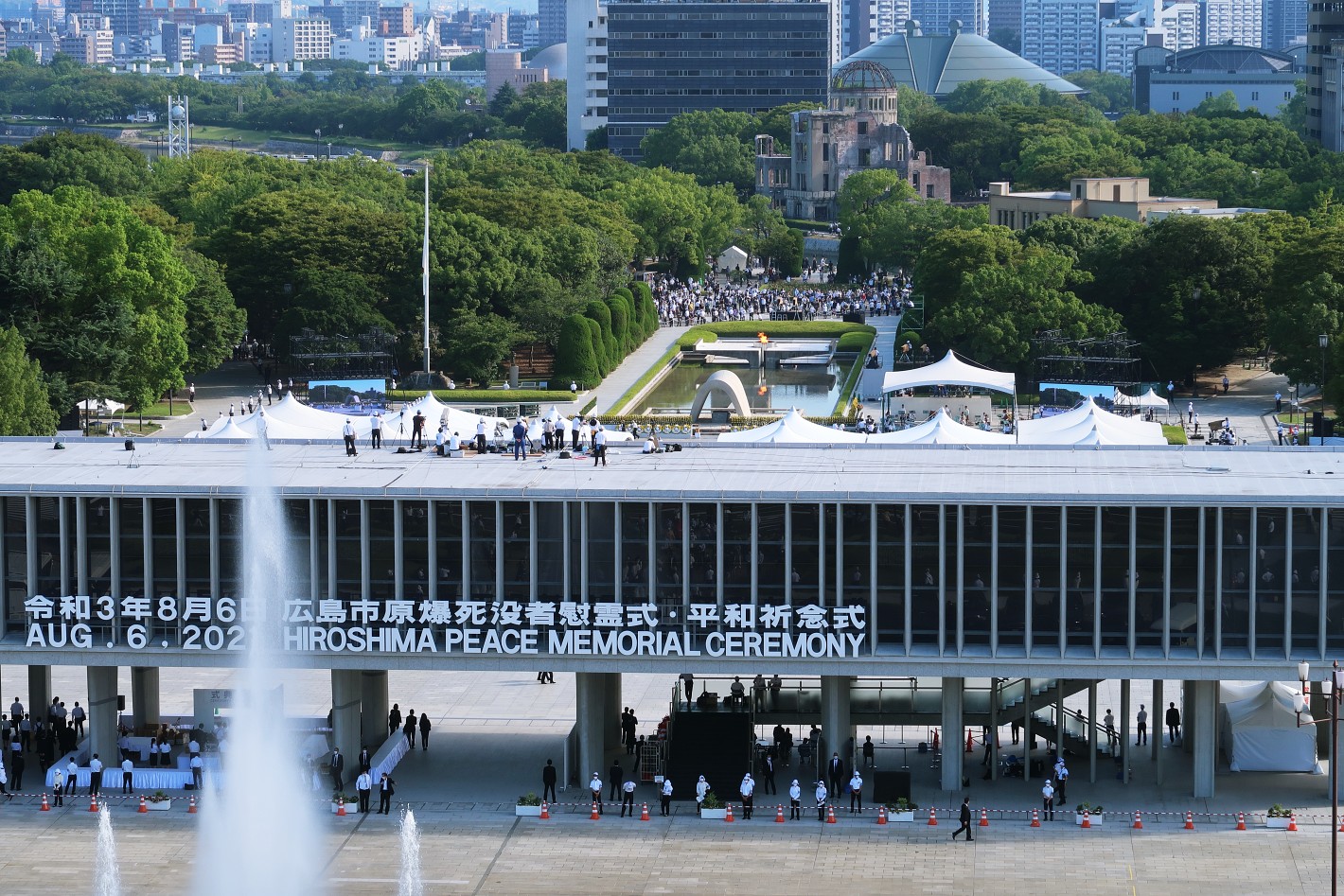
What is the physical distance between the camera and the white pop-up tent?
50.6 meters

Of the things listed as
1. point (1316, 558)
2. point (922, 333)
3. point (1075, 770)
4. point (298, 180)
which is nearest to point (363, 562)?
point (1075, 770)

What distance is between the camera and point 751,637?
48.8 meters

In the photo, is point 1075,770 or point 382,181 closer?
point 1075,770

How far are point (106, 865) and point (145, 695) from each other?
8114 millimetres

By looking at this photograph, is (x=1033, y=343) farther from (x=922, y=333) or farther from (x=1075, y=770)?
(x=1075, y=770)

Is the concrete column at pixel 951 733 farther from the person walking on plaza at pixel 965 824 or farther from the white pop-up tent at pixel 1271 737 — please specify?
the white pop-up tent at pixel 1271 737

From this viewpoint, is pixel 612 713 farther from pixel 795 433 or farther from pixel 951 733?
pixel 795 433

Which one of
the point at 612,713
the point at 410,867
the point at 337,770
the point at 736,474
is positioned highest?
the point at 736,474

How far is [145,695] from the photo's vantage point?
5250cm

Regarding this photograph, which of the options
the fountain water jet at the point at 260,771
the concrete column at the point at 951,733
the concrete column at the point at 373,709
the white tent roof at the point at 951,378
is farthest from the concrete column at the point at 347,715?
the white tent roof at the point at 951,378

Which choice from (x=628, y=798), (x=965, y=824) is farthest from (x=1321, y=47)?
(x=628, y=798)

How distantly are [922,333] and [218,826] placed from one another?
239 feet

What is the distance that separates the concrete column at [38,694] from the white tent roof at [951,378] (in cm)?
4769

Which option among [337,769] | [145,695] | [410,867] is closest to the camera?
[410,867]
